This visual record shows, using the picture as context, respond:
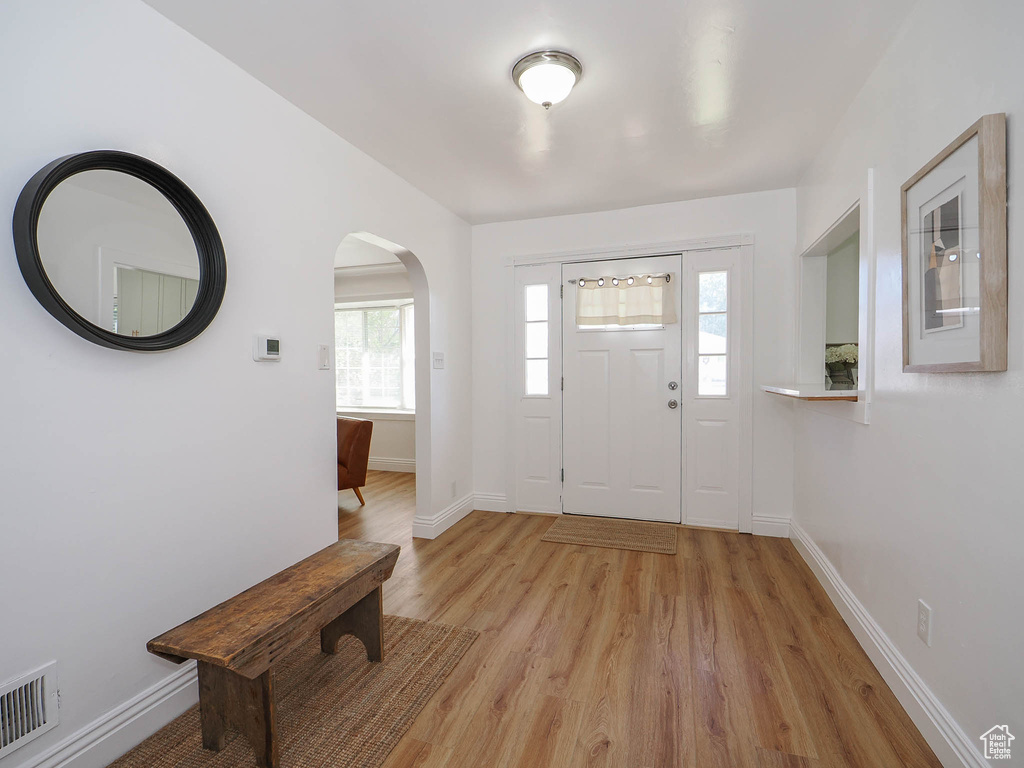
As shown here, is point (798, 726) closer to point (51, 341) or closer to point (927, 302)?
point (927, 302)

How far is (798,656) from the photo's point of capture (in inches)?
82.4

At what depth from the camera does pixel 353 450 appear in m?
4.44

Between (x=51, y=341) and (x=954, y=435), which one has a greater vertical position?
(x=51, y=341)

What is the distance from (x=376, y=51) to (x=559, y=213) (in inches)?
88.7

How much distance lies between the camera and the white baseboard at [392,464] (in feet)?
19.9

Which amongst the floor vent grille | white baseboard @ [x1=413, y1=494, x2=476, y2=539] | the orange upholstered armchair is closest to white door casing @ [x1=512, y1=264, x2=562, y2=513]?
white baseboard @ [x1=413, y1=494, x2=476, y2=539]

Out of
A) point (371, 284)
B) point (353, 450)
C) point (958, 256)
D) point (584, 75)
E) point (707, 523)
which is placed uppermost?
point (584, 75)

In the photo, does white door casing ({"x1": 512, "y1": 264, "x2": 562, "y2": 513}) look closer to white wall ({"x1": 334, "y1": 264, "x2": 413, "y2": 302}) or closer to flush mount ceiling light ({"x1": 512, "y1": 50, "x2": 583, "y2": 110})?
flush mount ceiling light ({"x1": 512, "y1": 50, "x2": 583, "y2": 110})

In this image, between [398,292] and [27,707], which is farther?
[398,292]

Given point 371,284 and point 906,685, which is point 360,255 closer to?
point 371,284

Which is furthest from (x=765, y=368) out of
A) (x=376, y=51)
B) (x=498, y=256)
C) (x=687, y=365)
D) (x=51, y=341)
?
(x=51, y=341)

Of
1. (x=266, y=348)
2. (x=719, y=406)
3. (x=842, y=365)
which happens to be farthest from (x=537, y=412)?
(x=266, y=348)

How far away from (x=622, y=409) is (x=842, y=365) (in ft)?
4.93

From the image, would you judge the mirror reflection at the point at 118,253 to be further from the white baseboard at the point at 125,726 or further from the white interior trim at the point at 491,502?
the white interior trim at the point at 491,502
